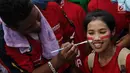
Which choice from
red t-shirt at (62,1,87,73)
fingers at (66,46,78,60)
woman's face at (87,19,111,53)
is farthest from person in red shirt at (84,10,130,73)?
red t-shirt at (62,1,87,73)

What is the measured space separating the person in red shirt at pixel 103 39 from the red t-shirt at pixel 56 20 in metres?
0.21

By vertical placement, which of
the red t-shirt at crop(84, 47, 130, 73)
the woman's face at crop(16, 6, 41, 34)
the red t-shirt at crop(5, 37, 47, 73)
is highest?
the woman's face at crop(16, 6, 41, 34)

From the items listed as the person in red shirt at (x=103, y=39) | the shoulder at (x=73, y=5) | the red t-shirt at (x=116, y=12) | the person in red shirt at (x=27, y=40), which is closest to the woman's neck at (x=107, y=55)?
the person in red shirt at (x=103, y=39)

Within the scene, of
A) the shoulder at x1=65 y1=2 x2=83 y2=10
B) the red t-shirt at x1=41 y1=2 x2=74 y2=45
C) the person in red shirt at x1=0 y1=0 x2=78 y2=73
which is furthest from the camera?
the shoulder at x1=65 y1=2 x2=83 y2=10

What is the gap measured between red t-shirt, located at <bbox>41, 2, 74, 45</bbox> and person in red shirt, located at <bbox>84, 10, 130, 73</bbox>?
212 millimetres

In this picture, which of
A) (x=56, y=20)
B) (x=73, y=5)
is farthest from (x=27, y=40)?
(x=73, y=5)

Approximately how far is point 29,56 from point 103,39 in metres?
0.48

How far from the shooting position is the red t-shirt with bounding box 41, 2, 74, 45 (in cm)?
217

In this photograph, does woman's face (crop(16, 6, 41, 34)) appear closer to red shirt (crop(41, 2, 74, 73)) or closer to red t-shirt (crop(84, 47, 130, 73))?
red shirt (crop(41, 2, 74, 73))

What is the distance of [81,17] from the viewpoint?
8.40 feet

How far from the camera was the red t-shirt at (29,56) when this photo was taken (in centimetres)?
204

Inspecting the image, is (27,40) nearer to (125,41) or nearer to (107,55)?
(107,55)

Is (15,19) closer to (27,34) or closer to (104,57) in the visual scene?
(27,34)

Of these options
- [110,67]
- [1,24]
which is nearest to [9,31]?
[1,24]
